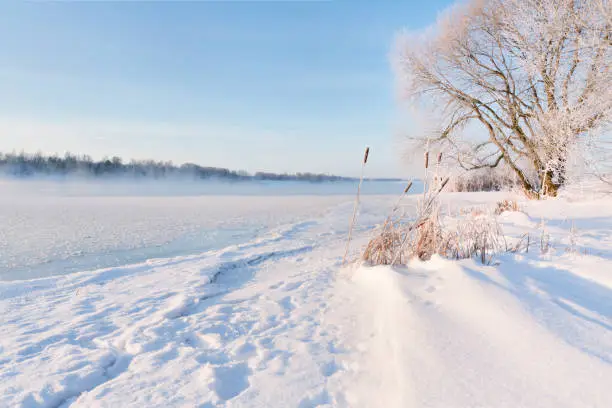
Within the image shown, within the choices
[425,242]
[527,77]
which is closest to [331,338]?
[425,242]

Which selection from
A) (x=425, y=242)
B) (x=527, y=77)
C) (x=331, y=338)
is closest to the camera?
(x=331, y=338)

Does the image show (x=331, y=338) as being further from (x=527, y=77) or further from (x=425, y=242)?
(x=527, y=77)

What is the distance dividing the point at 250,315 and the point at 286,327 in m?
0.37

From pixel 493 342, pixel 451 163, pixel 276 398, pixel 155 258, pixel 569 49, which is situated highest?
pixel 569 49

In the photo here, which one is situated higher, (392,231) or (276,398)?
(392,231)

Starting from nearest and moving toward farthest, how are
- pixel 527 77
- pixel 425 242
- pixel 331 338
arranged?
1. pixel 331 338
2. pixel 425 242
3. pixel 527 77

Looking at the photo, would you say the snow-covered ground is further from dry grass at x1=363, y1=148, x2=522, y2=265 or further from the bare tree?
the bare tree

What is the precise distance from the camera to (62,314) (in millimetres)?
2545

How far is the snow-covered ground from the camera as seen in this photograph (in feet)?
4.39

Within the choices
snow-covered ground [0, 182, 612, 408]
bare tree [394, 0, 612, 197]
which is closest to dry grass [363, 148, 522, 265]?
snow-covered ground [0, 182, 612, 408]

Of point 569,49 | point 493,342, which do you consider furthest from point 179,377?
point 569,49

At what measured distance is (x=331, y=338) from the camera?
1919mm

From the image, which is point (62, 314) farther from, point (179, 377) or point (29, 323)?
point (179, 377)

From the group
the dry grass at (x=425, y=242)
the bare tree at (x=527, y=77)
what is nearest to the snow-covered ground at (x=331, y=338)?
the dry grass at (x=425, y=242)
